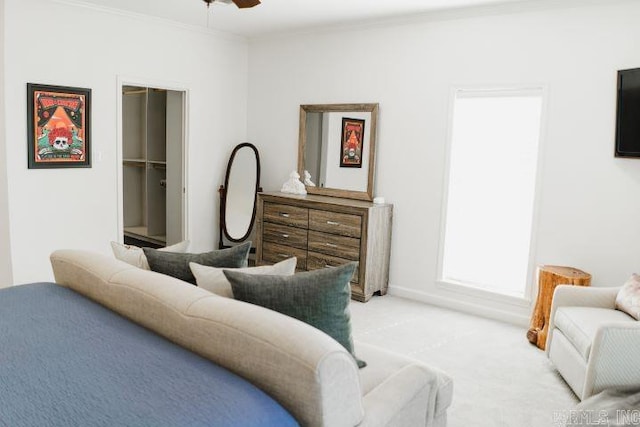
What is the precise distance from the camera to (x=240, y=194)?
20.1 ft

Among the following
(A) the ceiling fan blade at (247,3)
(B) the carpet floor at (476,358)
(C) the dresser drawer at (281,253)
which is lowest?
(B) the carpet floor at (476,358)

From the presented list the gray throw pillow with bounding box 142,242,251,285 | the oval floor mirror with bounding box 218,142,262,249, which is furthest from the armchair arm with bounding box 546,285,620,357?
the oval floor mirror with bounding box 218,142,262,249

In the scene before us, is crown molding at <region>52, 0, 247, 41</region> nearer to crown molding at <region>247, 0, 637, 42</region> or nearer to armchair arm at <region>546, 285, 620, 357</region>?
crown molding at <region>247, 0, 637, 42</region>

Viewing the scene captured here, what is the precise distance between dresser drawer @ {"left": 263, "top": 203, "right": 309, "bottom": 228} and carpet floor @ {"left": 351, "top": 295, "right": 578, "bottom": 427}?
102 centimetres

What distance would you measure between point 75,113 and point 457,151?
3471 millimetres

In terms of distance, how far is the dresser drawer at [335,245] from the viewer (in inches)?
188

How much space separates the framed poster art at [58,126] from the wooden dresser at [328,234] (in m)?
1.82

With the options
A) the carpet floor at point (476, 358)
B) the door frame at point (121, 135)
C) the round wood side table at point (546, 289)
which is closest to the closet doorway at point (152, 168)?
the door frame at point (121, 135)

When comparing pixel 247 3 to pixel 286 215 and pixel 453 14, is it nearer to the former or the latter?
pixel 453 14

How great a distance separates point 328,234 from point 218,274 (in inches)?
114

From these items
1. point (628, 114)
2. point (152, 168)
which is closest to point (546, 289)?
point (628, 114)

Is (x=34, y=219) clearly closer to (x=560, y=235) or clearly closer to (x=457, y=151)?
(x=457, y=151)

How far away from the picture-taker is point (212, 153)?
5.98 meters

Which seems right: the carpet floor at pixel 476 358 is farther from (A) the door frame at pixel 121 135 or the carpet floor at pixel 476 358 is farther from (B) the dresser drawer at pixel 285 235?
(A) the door frame at pixel 121 135
